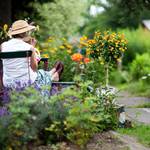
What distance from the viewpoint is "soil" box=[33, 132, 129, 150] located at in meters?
6.93

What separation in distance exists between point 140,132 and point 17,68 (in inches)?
78.5

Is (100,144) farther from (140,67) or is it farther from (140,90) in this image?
(140,67)

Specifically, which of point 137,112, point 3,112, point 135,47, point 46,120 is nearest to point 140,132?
point 137,112

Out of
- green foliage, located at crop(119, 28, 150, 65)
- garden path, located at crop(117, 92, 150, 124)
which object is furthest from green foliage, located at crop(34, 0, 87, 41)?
garden path, located at crop(117, 92, 150, 124)

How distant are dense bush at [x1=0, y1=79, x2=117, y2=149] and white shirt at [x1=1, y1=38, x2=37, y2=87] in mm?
1384

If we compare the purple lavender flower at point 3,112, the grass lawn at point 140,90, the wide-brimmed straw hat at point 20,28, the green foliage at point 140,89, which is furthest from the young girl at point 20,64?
the green foliage at point 140,89

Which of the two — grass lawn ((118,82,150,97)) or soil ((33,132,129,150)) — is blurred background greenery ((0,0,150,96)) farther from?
soil ((33,132,129,150))

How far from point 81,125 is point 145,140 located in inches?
66.0

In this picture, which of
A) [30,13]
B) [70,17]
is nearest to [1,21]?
[30,13]

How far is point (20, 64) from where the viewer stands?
8.63 meters

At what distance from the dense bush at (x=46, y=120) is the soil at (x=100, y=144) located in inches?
4.3

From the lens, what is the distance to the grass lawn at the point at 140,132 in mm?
8222

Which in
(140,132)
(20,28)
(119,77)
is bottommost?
(119,77)

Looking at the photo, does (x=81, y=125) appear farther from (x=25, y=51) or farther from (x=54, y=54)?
(x=54, y=54)
